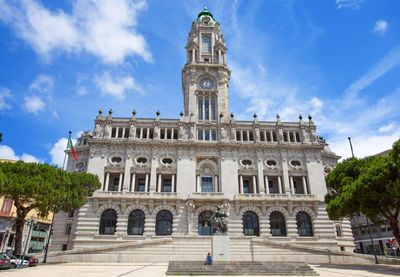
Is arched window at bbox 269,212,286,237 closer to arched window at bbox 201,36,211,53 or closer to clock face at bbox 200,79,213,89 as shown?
clock face at bbox 200,79,213,89

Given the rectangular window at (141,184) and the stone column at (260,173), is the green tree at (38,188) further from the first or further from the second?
the stone column at (260,173)

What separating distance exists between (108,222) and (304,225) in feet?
102

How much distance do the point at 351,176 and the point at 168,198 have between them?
85.4ft

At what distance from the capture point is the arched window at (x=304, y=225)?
4584 centimetres

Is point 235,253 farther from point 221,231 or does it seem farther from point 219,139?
point 219,139

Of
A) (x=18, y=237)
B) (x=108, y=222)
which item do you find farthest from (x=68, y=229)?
(x=18, y=237)

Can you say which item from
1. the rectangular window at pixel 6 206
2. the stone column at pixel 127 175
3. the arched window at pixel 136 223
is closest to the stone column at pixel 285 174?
the arched window at pixel 136 223

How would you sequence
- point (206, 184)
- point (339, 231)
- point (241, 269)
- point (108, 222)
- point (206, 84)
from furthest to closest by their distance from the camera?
point (206, 84) < point (339, 231) < point (206, 184) < point (108, 222) < point (241, 269)

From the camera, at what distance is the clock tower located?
54.8m

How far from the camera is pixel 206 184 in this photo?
4934cm

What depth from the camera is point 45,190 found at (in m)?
31.8

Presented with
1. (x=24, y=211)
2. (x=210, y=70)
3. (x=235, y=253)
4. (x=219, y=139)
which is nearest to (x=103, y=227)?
(x=24, y=211)

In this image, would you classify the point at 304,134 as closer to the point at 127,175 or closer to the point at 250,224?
the point at 250,224

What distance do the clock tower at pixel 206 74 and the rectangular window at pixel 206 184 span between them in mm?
11059
